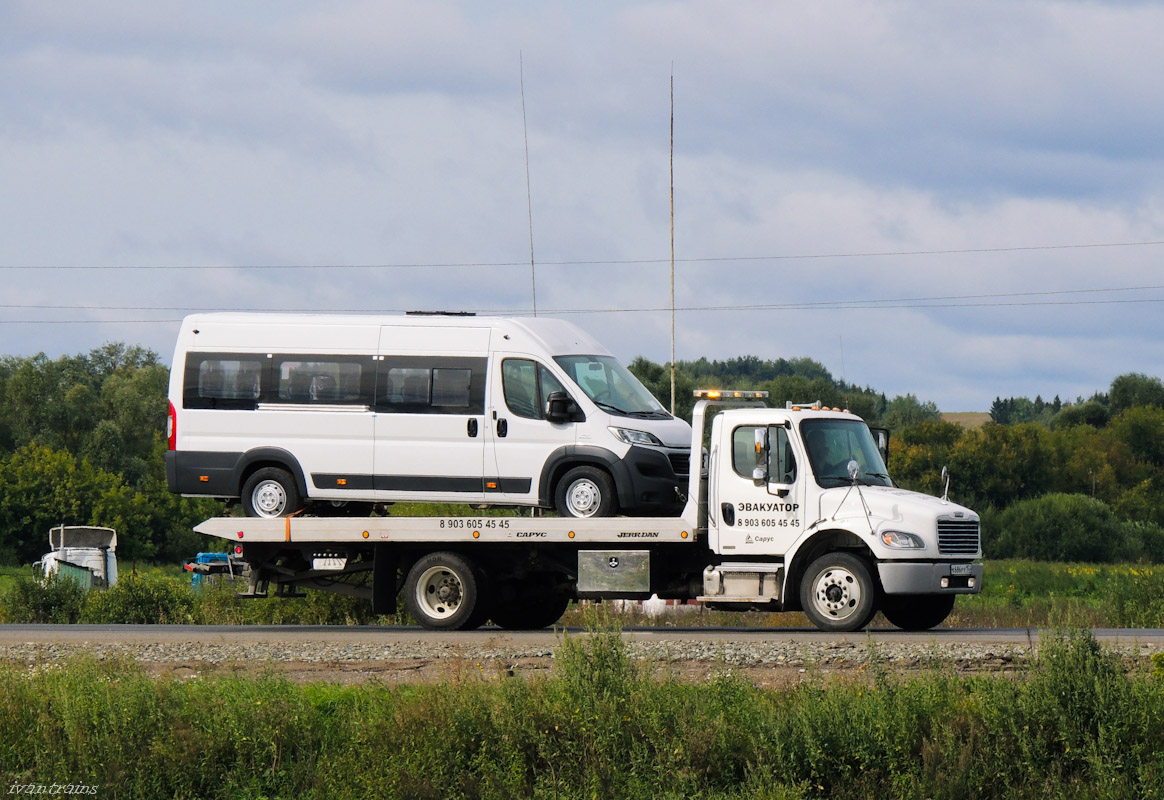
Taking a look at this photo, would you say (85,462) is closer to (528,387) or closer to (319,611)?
(319,611)

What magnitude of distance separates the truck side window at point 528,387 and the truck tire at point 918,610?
458cm

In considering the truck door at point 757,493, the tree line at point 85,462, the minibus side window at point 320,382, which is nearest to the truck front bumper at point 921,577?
the truck door at point 757,493

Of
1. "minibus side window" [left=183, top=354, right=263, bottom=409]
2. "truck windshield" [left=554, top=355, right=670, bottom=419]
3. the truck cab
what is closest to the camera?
the truck cab

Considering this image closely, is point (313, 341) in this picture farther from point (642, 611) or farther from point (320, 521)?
point (642, 611)

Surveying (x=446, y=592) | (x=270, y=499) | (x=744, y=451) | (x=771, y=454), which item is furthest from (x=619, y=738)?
(x=270, y=499)

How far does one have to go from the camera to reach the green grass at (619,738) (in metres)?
10.8

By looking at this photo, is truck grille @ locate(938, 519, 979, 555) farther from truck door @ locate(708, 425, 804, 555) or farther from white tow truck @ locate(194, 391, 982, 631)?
truck door @ locate(708, 425, 804, 555)

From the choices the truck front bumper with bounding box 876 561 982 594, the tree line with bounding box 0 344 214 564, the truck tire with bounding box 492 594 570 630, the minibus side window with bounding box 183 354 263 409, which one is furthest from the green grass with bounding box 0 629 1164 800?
the tree line with bounding box 0 344 214 564

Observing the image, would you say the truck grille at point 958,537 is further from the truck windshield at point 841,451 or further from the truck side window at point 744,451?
the truck side window at point 744,451

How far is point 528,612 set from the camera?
18297 millimetres

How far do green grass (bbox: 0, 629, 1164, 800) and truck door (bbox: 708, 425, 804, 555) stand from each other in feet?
13.1

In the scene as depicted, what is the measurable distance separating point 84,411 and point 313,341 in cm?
7963

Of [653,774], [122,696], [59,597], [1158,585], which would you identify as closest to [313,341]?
[122,696]

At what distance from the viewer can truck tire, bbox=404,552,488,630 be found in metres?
16.9
